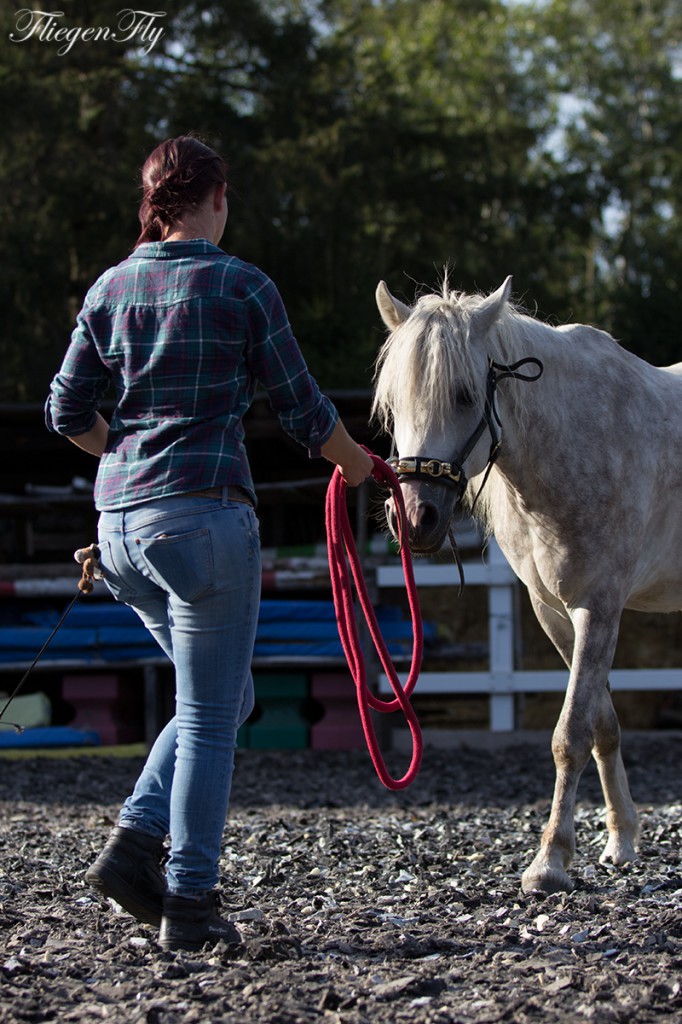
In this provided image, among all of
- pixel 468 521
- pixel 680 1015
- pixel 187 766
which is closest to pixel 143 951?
pixel 187 766

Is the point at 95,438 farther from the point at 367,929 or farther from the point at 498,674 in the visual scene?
the point at 498,674

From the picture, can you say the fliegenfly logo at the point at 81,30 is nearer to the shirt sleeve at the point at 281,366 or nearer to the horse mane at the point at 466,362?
the horse mane at the point at 466,362

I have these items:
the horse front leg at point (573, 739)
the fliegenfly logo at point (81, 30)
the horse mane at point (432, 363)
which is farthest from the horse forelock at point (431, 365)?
the fliegenfly logo at point (81, 30)

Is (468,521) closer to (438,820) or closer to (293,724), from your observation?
(293,724)

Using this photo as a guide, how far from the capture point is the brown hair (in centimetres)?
296

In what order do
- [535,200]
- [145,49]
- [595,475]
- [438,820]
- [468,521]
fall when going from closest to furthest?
[595,475]
[438,820]
[468,521]
[145,49]
[535,200]

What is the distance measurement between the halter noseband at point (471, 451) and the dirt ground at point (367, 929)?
129cm

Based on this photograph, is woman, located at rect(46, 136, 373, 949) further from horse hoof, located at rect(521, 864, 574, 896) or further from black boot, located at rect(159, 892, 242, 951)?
horse hoof, located at rect(521, 864, 574, 896)

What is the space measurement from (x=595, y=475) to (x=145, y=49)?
12399mm

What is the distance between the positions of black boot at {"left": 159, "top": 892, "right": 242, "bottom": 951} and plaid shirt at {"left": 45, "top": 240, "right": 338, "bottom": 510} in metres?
0.99

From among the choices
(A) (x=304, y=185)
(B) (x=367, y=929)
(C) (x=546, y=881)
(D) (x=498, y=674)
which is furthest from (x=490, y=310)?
(A) (x=304, y=185)

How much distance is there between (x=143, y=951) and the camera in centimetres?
302

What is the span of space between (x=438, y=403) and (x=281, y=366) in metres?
0.94

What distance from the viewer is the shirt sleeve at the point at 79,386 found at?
305 centimetres
